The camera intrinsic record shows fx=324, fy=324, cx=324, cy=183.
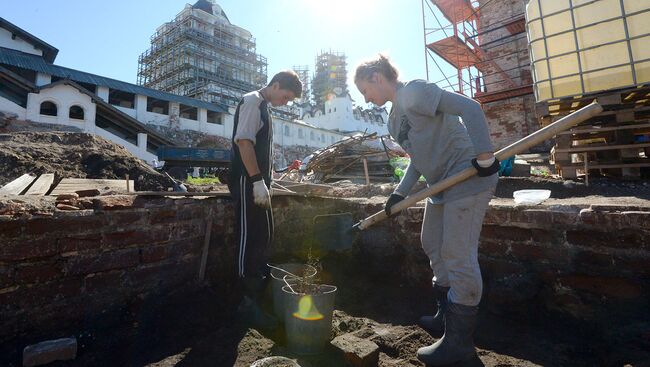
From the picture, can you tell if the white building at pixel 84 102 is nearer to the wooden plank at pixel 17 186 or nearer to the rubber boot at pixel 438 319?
the wooden plank at pixel 17 186

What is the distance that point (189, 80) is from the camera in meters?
39.6

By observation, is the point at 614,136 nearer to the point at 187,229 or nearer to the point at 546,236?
the point at 546,236

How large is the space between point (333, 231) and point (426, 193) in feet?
2.95

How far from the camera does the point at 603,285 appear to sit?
6.32 ft

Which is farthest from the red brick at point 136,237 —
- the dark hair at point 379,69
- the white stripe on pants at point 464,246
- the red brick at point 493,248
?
the red brick at point 493,248

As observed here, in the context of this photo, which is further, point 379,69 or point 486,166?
point 379,69

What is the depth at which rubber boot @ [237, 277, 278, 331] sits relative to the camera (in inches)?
82.6

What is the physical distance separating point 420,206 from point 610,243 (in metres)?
1.23

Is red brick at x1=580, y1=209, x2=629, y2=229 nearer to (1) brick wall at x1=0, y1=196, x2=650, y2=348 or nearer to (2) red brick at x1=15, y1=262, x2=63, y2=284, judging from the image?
(1) brick wall at x1=0, y1=196, x2=650, y2=348

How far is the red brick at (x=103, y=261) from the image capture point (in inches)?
74.4

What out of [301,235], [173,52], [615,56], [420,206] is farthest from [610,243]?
[173,52]

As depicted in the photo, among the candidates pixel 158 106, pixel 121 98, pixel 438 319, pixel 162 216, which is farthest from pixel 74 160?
pixel 158 106

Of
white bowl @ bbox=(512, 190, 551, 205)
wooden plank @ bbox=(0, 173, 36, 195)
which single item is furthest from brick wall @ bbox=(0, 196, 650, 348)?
wooden plank @ bbox=(0, 173, 36, 195)

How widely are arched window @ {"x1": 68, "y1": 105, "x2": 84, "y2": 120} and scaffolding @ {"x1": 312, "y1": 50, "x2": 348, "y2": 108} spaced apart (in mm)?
40773
